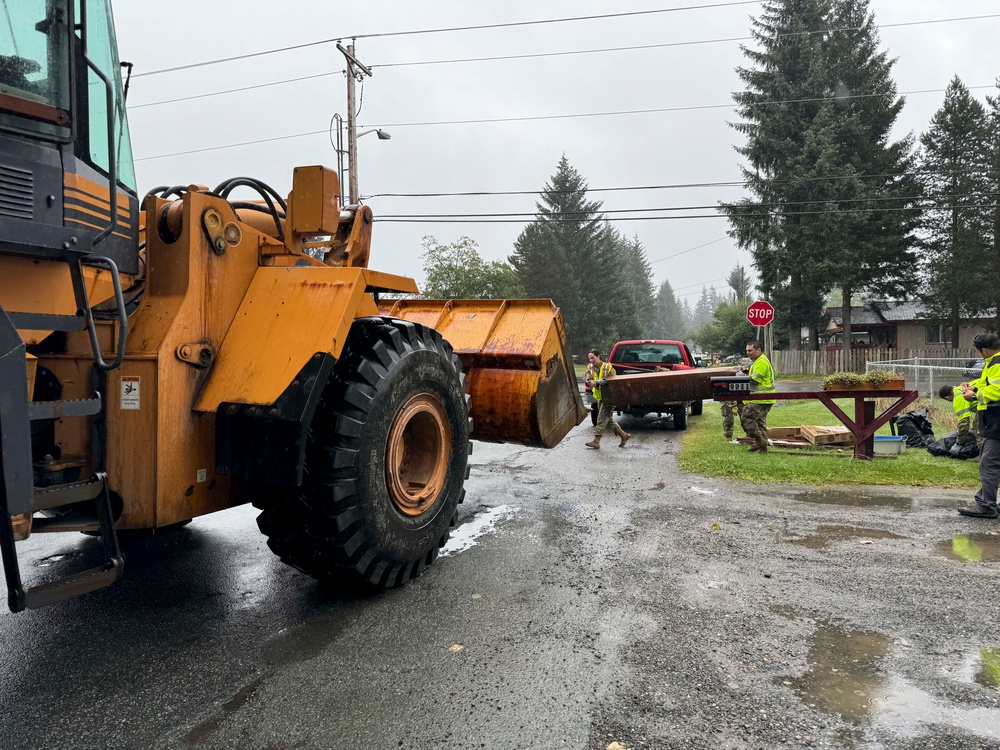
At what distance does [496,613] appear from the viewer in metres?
3.77

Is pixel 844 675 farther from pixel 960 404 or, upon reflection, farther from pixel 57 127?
pixel 960 404

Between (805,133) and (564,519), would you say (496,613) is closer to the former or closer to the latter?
(564,519)

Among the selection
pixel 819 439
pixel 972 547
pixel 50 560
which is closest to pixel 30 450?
pixel 50 560

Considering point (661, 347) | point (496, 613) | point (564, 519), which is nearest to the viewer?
point (496, 613)

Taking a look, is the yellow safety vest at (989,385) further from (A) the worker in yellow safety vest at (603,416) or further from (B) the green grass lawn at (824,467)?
(A) the worker in yellow safety vest at (603,416)

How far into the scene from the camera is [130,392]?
3.13m

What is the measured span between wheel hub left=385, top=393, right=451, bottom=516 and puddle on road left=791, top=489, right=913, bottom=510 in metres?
4.19

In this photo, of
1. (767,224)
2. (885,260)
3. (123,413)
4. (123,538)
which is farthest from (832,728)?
(885,260)

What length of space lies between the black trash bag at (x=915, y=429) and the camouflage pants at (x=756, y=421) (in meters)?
2.12

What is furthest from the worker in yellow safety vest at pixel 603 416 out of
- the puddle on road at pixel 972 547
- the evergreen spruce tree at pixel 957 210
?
the evergreen spruce tree at pixel 957 210

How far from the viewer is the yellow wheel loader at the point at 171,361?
265cm

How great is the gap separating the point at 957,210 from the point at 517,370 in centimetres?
3856

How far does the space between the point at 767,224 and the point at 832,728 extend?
35.6 metres

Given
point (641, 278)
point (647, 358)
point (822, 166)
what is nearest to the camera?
point (647, 358)
